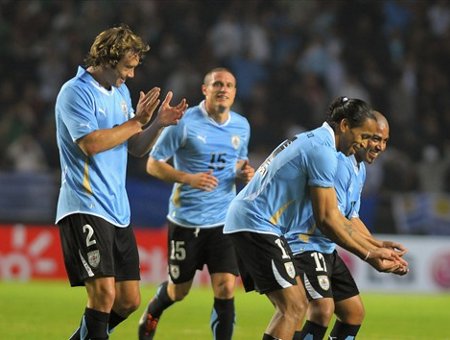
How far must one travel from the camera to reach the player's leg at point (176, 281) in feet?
30.2

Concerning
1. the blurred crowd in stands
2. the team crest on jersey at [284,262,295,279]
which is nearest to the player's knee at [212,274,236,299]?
the team crest on jersey at [284,262,295,279]

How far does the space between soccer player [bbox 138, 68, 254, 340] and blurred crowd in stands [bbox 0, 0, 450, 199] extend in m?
7.56

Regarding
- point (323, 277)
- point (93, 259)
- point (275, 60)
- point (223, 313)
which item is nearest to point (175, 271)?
point (223, 313)

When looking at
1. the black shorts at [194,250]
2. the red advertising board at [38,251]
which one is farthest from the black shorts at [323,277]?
the red advertising board at [38,251]

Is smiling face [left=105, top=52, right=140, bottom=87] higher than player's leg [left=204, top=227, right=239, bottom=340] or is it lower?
higher

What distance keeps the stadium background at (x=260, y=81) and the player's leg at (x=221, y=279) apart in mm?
7107

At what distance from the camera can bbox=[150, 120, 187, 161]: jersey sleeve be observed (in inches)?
372

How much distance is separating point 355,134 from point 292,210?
632 millimetres

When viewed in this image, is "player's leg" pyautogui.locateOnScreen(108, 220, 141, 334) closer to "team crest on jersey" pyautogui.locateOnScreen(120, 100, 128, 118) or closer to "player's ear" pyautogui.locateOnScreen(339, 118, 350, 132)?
"team crest on jersey" pyautogui.locateOnScreen(120, 100, 128, 118)

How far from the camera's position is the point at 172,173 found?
30.1ft

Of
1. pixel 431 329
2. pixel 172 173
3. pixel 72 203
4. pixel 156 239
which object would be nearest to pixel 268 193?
pixel 72 203

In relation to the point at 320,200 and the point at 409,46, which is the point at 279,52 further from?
the point at 320,200

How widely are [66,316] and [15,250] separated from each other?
16.2 feet

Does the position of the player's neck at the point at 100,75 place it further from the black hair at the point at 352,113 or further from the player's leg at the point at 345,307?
the player's leg at the point at 345,307
